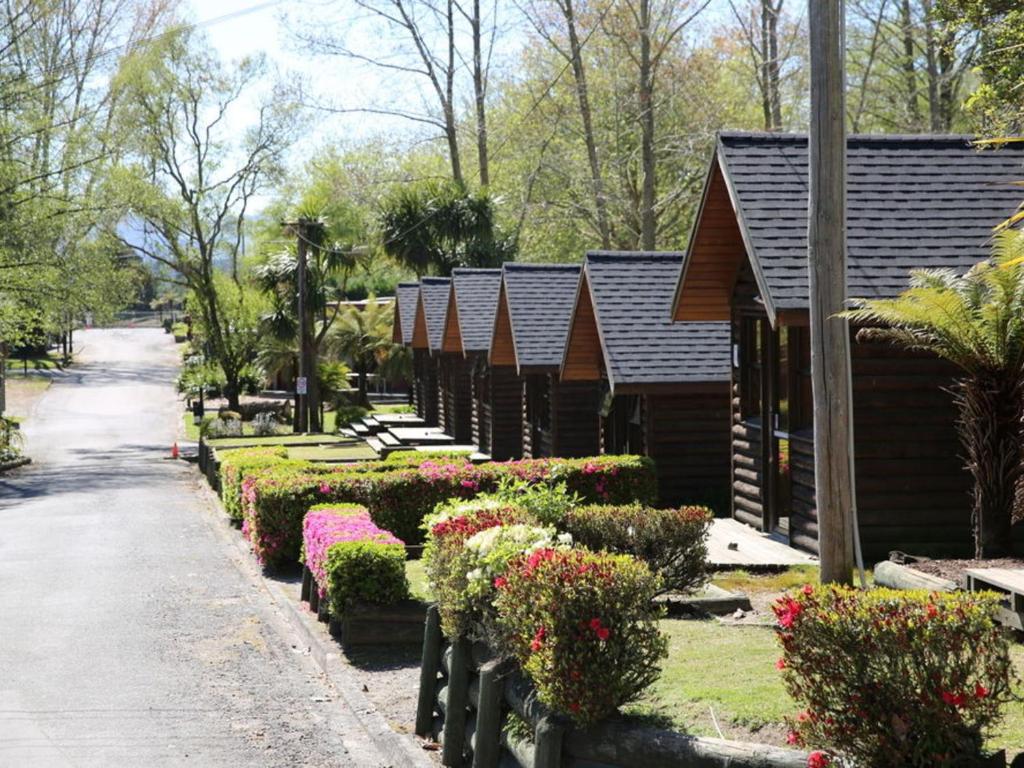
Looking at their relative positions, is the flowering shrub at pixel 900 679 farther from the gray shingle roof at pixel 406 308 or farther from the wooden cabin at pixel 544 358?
the gray shingle roof at pixel 406 308

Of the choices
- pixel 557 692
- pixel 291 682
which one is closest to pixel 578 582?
pixel 557 692

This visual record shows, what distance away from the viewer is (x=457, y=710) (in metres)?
8.45

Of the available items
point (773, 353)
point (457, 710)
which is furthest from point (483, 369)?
point (457, 710)

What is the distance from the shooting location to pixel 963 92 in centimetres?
4875

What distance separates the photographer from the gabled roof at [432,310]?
128ft

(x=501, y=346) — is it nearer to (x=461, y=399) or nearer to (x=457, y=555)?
(x=461, y=399)

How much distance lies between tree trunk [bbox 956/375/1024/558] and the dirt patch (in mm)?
324

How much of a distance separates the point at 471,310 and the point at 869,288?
66.3ft

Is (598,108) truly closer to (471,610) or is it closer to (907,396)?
(907,396)

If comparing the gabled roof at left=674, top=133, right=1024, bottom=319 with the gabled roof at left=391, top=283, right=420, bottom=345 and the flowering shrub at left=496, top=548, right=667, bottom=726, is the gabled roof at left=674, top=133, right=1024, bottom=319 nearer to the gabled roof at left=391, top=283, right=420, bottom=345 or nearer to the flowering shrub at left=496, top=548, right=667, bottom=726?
the flowering shrub at left=496, top=548, right=667, bottom=726

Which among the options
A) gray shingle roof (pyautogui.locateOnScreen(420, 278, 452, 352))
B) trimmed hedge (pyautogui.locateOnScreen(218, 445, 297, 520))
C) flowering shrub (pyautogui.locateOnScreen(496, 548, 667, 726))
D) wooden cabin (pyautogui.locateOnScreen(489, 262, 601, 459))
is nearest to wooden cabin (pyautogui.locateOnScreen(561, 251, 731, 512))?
wooden cabin (pyautogui.locateOnScreen(489, 262, 601, 459))

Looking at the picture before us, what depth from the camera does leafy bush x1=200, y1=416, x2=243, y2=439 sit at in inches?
1679

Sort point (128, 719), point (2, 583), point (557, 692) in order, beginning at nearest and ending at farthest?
1. point (557, 692)
2. point (128, 719)
3. point (2, 583)

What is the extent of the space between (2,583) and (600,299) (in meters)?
10.1
